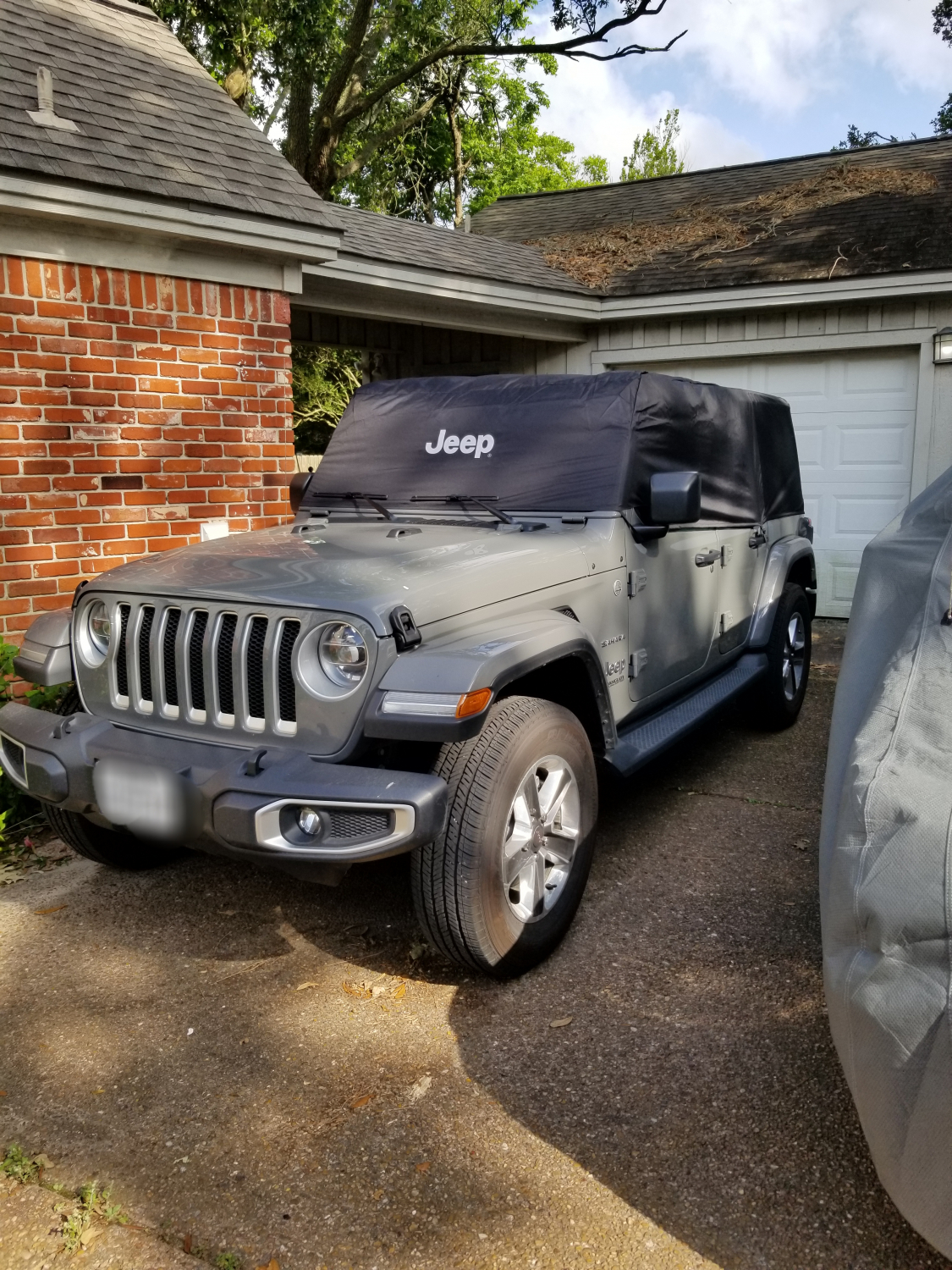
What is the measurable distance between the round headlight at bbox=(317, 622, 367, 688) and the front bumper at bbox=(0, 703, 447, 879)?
0.82 feet

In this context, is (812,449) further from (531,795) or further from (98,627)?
(98,627)

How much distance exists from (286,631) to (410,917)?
4.40 ft

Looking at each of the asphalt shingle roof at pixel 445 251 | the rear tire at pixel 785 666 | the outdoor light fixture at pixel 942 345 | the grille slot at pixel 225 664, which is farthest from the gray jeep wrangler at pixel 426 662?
the outdoor light fixture at pixel 942 345

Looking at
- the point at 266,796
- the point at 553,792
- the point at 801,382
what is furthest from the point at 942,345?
the point at 266,796

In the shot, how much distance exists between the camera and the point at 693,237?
1098cm

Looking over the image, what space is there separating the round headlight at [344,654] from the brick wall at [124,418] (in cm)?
298

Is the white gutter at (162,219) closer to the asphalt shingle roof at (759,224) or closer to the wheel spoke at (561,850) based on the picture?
the wheel spoke at (561,850)

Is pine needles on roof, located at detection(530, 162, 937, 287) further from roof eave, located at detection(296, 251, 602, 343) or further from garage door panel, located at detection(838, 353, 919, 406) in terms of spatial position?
garage door panel, located at detection(838, 353, 919, 406)

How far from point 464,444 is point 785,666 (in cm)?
254

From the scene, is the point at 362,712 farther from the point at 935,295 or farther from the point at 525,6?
the point at 525,6

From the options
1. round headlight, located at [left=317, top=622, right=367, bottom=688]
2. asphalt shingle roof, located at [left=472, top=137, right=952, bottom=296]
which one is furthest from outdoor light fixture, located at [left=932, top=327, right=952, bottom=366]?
round headlight, located at [left=317, top=622, right=367, bottom=688]

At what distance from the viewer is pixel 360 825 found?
9.05ft

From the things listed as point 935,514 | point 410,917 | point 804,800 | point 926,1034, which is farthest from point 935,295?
point 926,1034

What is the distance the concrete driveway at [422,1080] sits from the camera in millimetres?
2295
